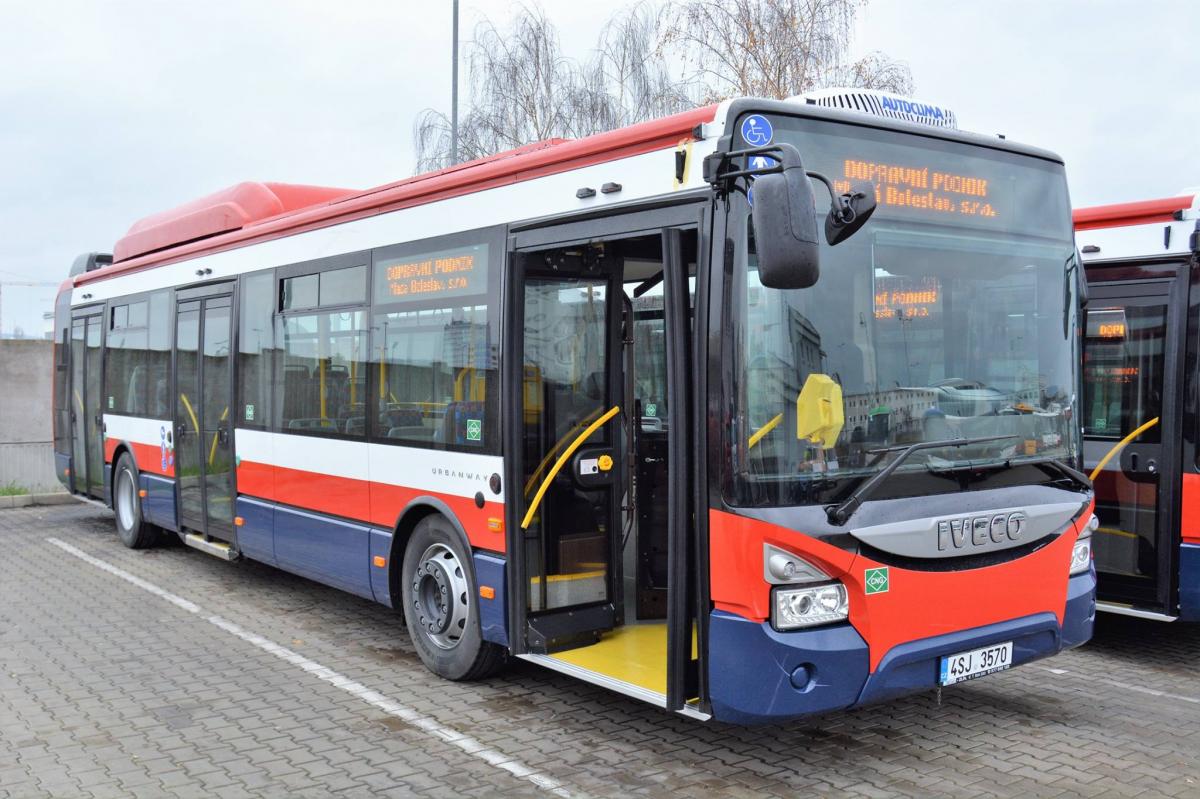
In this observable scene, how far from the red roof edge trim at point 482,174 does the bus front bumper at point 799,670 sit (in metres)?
2.25

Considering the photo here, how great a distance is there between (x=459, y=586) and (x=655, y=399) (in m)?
1.72

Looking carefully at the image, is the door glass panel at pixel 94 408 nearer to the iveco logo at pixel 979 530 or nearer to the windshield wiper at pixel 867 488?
the windshield wiper at pixel 867 488

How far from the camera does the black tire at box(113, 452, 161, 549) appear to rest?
447 inches

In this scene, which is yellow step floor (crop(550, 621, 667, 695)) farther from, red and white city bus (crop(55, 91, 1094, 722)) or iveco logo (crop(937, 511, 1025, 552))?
iveco logo (crop(937, 511, 1025, 552))

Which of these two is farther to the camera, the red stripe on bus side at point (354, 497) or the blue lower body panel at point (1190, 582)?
the blue lower body panel at point (1190, 582)

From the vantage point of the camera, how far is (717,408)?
4676 mm

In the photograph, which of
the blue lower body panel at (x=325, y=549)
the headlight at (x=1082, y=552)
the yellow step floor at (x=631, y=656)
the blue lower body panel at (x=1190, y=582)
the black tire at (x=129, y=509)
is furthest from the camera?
the black tire at (x=129, y=509)

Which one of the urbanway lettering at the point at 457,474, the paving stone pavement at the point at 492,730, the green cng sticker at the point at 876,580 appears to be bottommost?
the paving stone pavement at the point at 492,730

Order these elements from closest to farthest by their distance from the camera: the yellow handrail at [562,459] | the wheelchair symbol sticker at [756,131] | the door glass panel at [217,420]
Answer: the wheelchair symbol sticker at [756,131], the yellow handrail at [562,459], the door glass panel at [217,420]

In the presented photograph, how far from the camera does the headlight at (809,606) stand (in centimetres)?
457

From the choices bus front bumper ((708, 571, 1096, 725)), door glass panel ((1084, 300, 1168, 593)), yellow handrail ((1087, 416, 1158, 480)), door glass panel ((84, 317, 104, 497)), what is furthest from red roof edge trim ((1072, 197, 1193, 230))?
door glass panel ((84, 317, 104, 497))

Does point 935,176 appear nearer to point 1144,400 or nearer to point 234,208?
point 1144,400

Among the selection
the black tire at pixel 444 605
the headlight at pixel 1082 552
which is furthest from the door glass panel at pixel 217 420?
the headlight at pixel 1082 552

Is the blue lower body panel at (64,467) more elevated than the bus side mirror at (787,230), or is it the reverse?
the bus side mirror at (787,230)
